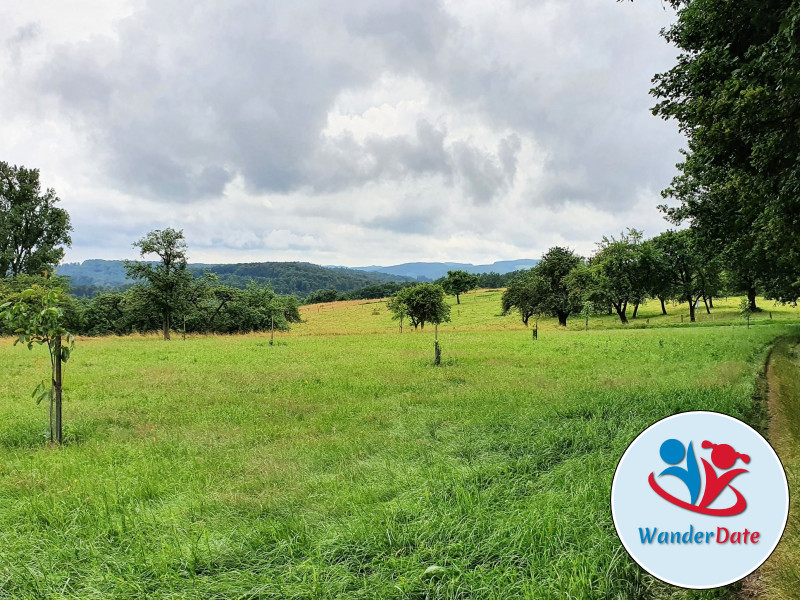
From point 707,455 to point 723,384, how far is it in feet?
31.6

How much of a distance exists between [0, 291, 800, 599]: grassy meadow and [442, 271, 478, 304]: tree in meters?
78.8

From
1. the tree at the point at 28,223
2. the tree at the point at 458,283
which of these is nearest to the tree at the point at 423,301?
the tree at the point at 28,223

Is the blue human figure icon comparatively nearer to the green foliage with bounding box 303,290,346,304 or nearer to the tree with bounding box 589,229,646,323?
the tree with bounding box 589,229,646,323

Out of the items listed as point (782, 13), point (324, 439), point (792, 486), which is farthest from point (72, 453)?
point (782, 13)

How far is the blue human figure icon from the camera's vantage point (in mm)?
2355

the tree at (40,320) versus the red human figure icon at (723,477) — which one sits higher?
the tree at (40,320)

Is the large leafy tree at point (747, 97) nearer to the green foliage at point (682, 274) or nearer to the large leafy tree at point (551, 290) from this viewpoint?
the large leafy tree at point (551, 290)

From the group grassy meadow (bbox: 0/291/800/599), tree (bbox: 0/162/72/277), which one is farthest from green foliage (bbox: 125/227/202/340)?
grassy meadow (bbox: 0/291/800/599)

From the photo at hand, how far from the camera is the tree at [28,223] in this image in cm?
4031

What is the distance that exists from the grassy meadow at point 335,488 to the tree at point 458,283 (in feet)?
259

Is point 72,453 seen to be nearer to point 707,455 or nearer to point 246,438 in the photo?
point 246,438

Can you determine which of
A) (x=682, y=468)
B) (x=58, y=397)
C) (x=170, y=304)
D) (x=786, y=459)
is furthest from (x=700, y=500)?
(x=170, y=304)

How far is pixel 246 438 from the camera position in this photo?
698cm

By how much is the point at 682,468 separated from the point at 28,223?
58.5 meters
